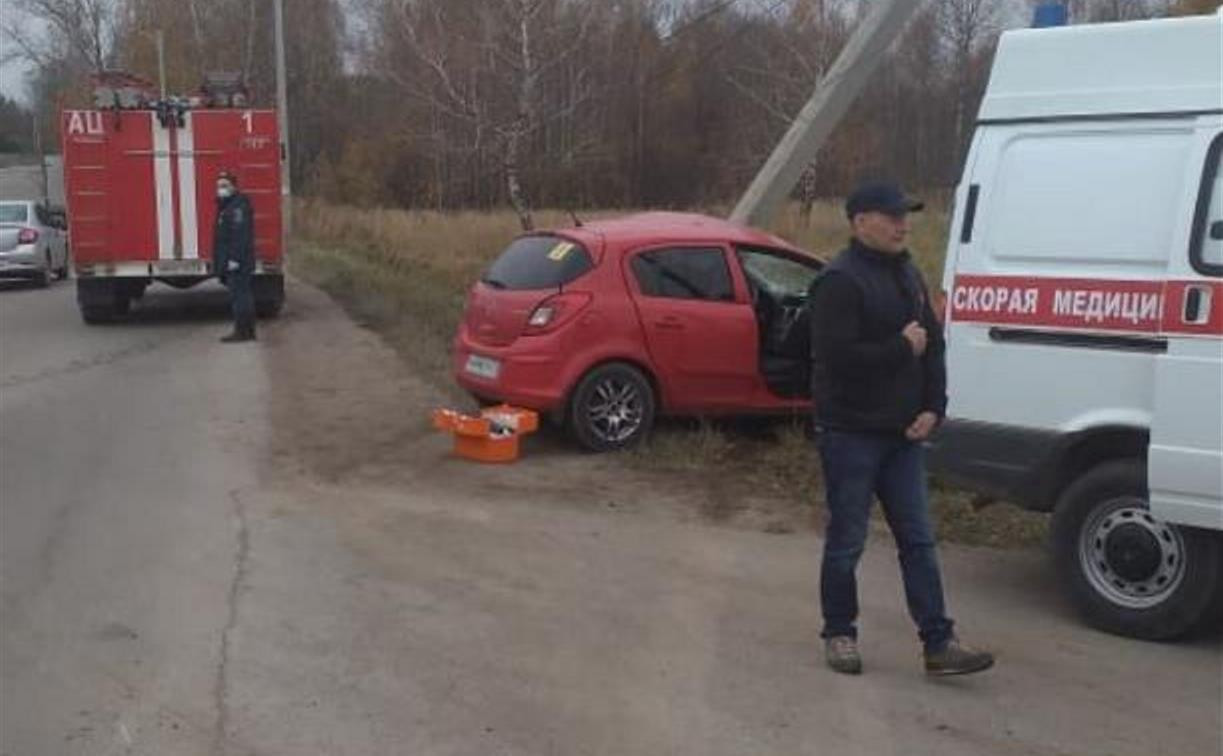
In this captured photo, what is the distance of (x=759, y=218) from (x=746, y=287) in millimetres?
3993

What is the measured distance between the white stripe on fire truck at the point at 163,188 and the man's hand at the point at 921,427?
15.3 metres

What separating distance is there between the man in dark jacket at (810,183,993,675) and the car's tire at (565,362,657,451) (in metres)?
4.40

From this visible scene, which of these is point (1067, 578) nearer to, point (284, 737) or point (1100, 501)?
point (1100, 501)

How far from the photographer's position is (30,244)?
2703cm

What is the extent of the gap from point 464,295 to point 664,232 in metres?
11.4

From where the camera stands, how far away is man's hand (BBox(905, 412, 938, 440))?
17.4 ft

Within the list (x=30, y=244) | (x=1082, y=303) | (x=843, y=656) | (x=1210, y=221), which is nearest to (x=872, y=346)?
(x=843, y=656)

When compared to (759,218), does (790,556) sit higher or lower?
lower

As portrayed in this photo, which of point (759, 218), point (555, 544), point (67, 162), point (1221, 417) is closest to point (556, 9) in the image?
point (67, 162)

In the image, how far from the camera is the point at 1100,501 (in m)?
6.09

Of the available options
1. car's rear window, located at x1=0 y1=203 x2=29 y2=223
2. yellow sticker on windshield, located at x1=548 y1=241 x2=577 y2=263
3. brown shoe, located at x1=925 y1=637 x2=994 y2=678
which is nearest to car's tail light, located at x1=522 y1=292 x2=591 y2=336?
yellow sticker on windshield, located at x1=548 y1=241 x2=577 y2=263

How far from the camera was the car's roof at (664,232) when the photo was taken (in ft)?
33.0

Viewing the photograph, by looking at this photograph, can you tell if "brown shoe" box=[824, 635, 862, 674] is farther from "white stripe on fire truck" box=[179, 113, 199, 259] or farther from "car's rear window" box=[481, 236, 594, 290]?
"white stripe on fire truck" box=[179, 113, 199, 259]

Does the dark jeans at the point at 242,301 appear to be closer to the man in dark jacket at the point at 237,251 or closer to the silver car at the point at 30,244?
the man in dark jacket at the point at 237,251
